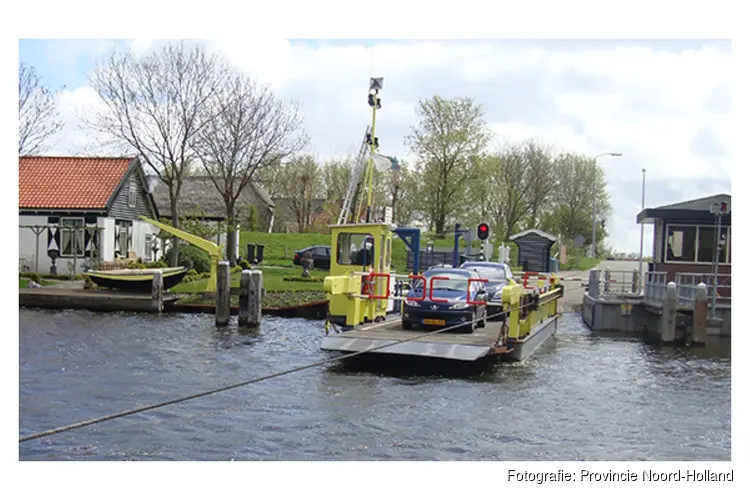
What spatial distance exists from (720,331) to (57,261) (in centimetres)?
2655

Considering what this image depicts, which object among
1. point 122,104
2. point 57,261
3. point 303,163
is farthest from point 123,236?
point 303,163

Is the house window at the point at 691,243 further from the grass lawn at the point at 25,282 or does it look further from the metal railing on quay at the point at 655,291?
the grass lawn at the point at 25,282

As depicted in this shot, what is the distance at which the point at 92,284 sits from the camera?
3156 cm

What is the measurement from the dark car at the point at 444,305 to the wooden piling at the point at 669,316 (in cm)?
772

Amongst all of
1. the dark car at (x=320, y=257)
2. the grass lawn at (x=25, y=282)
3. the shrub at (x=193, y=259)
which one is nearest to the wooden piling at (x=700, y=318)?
the shrub at (x=193, y=259)

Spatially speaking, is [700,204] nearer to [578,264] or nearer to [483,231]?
[483,231]

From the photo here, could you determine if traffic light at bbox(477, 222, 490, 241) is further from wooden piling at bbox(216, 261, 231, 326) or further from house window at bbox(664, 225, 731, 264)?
house window at bbox(664, 225, 731, 264)

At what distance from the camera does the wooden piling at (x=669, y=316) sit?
81.2 feet

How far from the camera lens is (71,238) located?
37125 mm

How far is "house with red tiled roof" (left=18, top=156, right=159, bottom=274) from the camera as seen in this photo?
3678 cm

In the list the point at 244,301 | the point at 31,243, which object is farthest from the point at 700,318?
the point at 31,243

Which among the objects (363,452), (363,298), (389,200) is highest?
(389,200)

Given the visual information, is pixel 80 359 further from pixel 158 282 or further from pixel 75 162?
pixel 75 162

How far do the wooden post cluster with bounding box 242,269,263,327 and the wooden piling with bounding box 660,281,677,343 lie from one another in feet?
38.9
